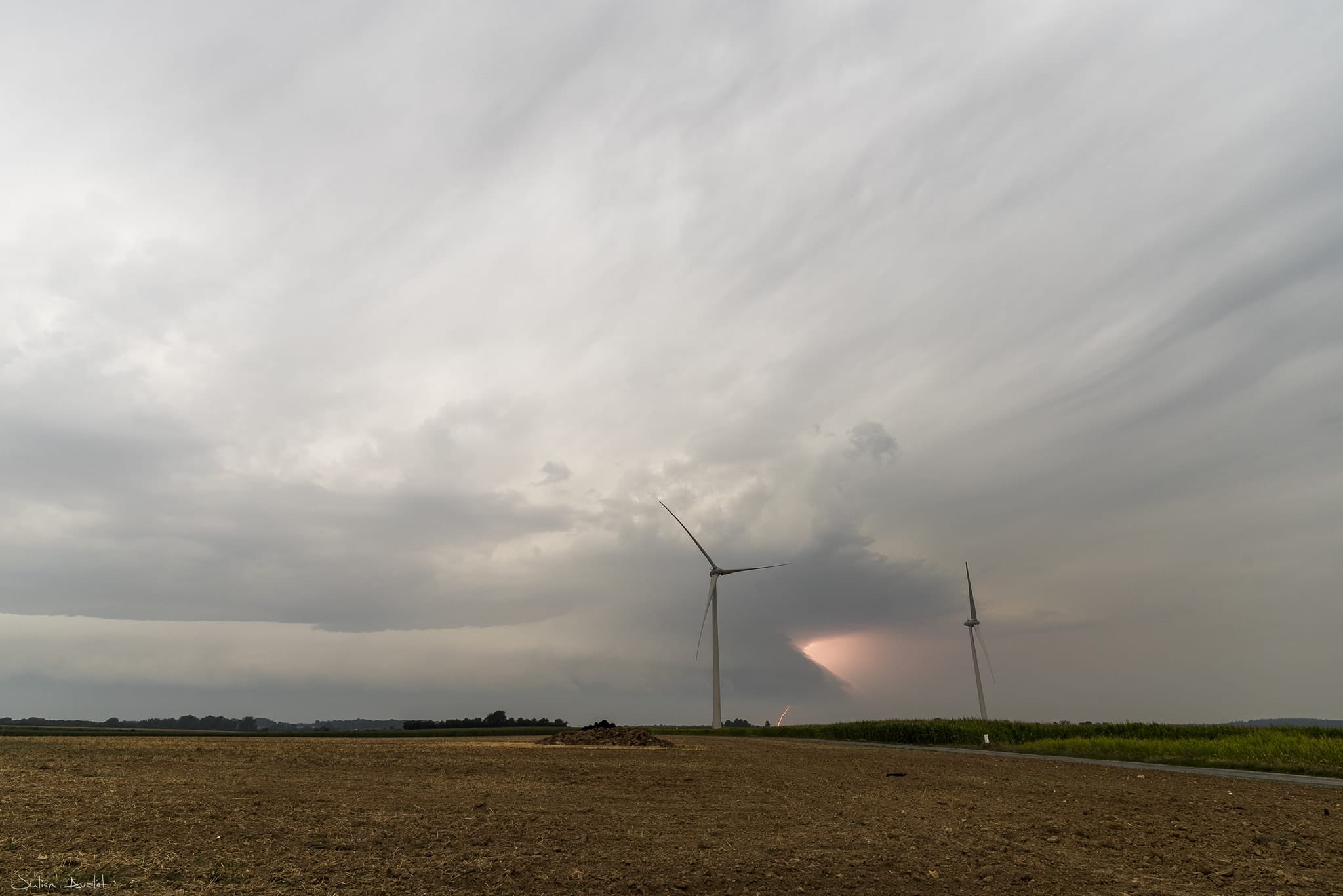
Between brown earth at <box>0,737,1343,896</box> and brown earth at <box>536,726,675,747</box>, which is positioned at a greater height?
brown earth at <box>536,726,675,747</box>

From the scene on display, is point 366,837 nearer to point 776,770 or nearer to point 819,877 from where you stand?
point 819,877

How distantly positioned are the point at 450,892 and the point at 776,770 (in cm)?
2337

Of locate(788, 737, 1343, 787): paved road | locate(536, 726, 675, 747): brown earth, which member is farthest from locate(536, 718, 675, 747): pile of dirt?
locate(788, 737, 1343, 787): paved road

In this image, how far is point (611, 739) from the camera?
186 feet

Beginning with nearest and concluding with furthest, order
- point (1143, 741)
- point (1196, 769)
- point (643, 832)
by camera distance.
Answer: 1. point (643, 832)
2. point (1196, 769)
3. point (1143, 741)

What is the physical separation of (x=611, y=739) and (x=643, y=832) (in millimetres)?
42478

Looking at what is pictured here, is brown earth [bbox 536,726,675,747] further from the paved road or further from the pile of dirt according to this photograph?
the paved road

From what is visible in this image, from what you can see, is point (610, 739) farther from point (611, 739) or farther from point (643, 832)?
point (643, 832)

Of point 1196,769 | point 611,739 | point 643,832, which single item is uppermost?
point 611,739

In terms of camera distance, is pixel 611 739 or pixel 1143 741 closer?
pixel 1143 741

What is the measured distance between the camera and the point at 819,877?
43.4 feet

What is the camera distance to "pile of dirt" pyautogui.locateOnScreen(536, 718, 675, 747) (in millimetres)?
54875

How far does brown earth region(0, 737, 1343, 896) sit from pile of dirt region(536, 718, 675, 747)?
1064 inches

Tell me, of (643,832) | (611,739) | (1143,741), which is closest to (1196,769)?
(1143,741)
